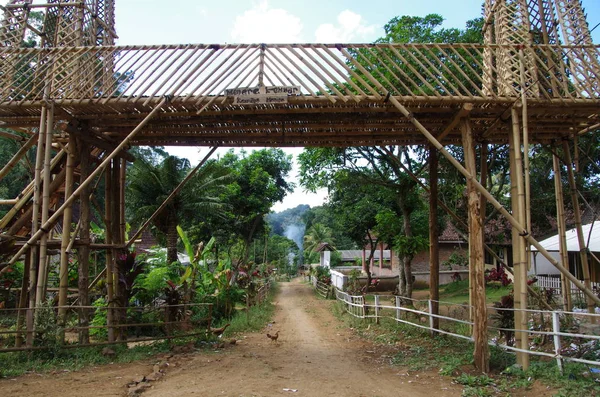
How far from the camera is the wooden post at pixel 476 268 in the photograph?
271 inches

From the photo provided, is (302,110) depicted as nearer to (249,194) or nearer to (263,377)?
(263,377)

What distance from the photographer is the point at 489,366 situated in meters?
7.02

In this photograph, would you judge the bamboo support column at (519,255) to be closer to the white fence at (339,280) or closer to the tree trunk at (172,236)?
the tree trunk at (172,236)

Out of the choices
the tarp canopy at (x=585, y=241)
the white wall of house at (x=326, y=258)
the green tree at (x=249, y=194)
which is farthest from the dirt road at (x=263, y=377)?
the white wall of house at (x=326, y=258)

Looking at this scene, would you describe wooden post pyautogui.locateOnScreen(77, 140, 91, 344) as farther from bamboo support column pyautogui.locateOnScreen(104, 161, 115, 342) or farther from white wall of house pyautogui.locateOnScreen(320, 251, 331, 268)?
white wall of house pyautogui.locateOnScreen(320, 251, 331, 268)

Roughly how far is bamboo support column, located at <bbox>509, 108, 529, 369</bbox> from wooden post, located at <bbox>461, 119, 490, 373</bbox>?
50 centimetres

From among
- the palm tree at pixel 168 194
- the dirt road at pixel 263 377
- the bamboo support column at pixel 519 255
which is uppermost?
the palm tree at pixel 168 194

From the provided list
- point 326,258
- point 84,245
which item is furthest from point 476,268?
point 326,258

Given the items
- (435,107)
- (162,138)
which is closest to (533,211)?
(435,107)

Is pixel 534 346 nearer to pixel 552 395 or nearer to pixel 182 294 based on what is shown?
pixel 552 395

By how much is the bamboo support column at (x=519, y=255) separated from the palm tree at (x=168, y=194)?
11652mm

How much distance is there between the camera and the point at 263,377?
6688 millimetres

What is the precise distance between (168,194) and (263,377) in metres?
10.8

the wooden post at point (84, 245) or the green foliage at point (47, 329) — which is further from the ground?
the wooden post at point (84, 245)
